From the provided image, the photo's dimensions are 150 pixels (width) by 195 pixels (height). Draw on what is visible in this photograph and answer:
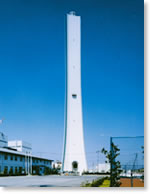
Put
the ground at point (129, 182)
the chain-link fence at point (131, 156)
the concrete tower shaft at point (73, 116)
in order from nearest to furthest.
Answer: the ground at point (129, 182)
the chain-link fence at point (131, 156)
the concrete tower shaft at point (73, 116)

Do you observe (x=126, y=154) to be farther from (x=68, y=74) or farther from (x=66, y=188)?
(x=68, y=74)

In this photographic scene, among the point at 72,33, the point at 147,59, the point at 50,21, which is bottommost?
the point at 147,59

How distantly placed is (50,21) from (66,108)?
6.68 metres

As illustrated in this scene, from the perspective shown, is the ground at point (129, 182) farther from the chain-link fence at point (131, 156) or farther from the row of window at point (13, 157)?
the row of window at point (13, 157)

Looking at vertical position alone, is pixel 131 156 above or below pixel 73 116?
below

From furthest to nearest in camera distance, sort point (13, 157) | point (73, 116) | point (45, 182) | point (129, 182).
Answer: point (13, 157) < point (73, 116) < point (45, 182) < point (129, 182)

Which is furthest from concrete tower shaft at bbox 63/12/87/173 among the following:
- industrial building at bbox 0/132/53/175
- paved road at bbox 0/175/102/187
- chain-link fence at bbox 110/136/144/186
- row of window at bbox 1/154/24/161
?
chain-link fence at bbox 110/136/144/186

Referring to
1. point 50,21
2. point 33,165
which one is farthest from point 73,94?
point 50,21

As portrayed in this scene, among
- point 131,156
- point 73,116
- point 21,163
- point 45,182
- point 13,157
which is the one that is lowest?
point 21,163

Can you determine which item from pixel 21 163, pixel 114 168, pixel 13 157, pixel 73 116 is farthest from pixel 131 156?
pixel 21 163

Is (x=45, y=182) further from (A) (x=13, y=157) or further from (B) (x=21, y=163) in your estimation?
(B) (x=21, y=163)

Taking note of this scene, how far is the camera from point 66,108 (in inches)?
525

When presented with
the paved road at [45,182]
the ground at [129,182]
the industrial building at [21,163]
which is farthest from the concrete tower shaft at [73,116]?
the ground at [129,182]

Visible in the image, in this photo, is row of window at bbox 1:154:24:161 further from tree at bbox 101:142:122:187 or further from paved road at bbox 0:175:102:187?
tree at bbox 101:142:122:187
